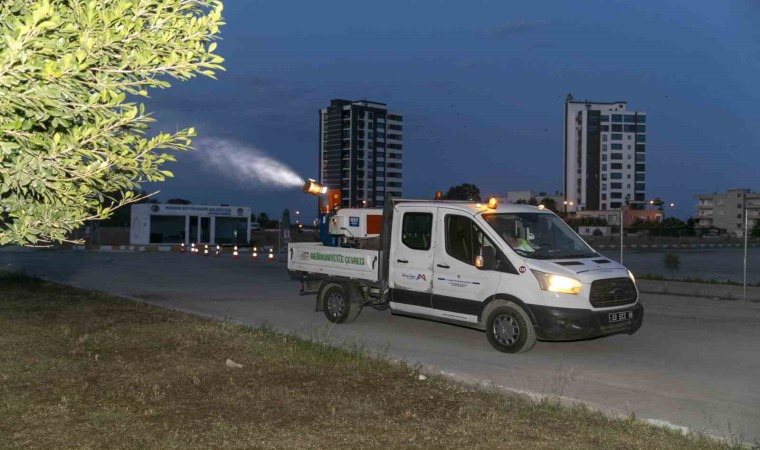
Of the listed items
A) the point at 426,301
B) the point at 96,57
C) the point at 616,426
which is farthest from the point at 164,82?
the point at 426,301

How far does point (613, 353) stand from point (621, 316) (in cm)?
74

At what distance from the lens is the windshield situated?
1015 cm

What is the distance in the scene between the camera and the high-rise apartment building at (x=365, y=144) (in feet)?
398

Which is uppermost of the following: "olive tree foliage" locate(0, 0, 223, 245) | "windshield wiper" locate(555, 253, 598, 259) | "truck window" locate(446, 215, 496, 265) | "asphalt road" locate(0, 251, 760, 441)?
"olive tree foliage" locate(0, 0, 223, 245)

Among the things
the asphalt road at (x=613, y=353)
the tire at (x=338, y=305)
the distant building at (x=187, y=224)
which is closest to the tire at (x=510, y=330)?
the asphalt road at (x=613, y=353)

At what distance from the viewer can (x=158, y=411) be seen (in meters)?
6.31

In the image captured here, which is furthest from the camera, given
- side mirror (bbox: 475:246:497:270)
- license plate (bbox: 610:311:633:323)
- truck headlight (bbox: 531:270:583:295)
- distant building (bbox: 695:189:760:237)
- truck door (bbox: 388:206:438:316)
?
distant building (bbox: 695:189:760:237)

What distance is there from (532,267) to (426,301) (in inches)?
78.4

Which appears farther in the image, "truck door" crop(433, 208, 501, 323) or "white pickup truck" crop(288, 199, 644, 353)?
"truck door" crop(433, 208, 501, 323)

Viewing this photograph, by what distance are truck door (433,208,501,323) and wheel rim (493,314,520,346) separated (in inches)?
13.8

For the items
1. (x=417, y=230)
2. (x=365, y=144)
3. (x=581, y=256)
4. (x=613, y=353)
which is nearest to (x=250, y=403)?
(x=417, y=230)

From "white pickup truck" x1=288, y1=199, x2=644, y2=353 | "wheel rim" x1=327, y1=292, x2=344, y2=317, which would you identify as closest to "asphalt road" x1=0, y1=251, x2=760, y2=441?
"wheel rim" x1=327, y1=292, x2=344, y2=317

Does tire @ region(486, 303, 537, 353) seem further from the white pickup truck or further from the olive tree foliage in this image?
the olive tree foliage

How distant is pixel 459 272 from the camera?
10.4 m
